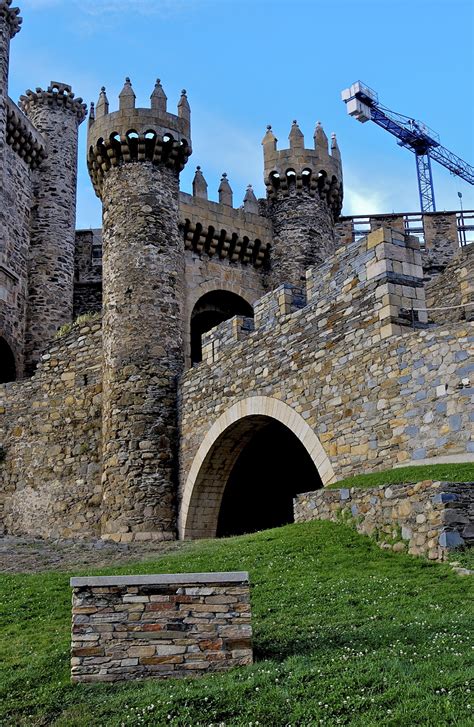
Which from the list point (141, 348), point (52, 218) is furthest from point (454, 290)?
point (52, 218)

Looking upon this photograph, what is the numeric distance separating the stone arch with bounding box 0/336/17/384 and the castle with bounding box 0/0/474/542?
0.17 ft

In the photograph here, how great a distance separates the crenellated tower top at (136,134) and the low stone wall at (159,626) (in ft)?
44.5

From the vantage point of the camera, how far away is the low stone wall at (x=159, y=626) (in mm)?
6164

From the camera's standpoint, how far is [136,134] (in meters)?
18.6

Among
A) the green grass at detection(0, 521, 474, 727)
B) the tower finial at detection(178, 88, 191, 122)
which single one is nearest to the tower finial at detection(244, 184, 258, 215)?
the tower finial at detection(178, 88, 191, 122)

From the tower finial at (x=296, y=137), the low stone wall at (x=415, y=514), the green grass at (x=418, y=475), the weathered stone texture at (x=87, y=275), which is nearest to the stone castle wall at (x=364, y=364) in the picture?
the green grass at (x=418, y=475)

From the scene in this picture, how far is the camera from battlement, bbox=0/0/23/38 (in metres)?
24.7

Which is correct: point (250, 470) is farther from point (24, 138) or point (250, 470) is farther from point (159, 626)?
point (24, 138)

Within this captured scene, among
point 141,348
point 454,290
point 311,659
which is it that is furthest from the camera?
point 141,348

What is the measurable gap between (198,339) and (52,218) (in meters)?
6.49

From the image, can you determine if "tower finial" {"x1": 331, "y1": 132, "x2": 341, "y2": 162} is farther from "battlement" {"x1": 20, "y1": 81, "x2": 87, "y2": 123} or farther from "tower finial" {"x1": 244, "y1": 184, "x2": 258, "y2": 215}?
"battlement" {"x1": 20, "y1": 81, "x2": 87, "y2": 123}

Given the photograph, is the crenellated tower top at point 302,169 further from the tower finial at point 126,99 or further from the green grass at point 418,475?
the green grass at point 418,475

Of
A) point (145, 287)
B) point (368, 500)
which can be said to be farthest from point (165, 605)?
point (145, 287)

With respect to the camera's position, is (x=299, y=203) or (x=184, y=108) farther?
(x=299, y=203)
